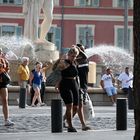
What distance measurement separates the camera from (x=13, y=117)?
646 inches

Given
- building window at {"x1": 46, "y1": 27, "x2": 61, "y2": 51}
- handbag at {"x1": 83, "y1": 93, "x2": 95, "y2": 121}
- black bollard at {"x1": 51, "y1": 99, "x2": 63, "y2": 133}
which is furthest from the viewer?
building window at {"x1": 46, "y1": 27, "x2": 61, "y2": 51}

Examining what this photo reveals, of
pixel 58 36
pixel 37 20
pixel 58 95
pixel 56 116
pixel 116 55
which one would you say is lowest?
pixel 58 95

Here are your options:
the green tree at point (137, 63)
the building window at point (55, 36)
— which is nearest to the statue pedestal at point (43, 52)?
the green tree at point (137, 63)

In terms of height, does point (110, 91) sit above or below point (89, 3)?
below

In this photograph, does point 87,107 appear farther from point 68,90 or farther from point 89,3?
point 89,3

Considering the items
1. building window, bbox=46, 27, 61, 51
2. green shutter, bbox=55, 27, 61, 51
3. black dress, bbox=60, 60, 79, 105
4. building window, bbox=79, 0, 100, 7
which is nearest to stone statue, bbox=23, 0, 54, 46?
black dress, bbox=60, 60, 79, 105

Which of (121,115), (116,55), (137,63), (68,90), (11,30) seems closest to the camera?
(137,63)

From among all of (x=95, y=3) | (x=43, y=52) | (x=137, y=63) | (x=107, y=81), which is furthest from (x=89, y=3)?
(x=137, y=63)

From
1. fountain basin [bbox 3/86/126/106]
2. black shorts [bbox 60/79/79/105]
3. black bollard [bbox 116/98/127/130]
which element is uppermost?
black shorts [bbox 60/79/79/105]

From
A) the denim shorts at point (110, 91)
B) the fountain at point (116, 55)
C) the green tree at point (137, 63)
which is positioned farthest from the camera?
the fountain at point (116, 55)

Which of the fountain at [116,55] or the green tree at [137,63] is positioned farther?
the fountain at [116,55]

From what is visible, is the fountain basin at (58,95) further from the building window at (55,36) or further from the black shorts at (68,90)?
the building window at (55,36)

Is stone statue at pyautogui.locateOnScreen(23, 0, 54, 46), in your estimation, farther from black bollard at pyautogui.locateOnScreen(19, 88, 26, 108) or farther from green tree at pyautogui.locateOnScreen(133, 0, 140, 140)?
green tree at pyautogui.locateOnScreen(133, 0, 140, 140)

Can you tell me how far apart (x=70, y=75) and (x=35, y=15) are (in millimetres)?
15463
